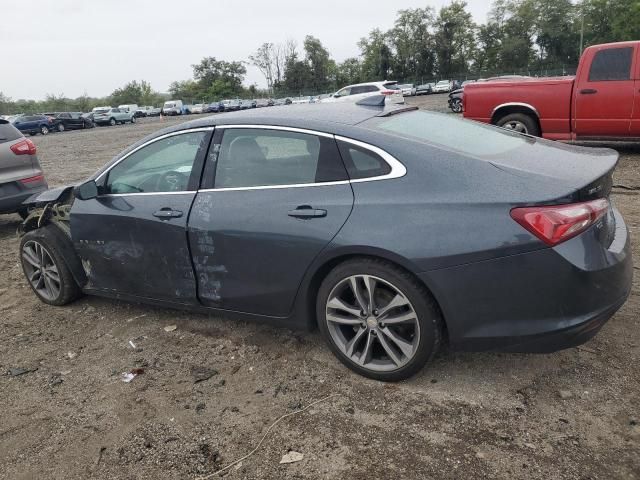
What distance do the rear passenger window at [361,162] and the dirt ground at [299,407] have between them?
3.93ft

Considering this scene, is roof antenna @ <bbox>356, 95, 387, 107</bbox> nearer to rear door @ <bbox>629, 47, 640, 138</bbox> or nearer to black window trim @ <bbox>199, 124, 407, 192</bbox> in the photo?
black window trim @ <bbox>199, 124, 407, 192</bbox>

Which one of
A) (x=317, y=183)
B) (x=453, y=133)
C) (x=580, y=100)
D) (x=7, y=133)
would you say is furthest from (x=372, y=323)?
(x=580, y=100)

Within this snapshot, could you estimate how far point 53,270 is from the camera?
4406 mm

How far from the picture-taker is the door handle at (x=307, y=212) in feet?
9.66

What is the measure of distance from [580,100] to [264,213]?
762 centimetres

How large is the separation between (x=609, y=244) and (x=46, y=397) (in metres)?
3.34

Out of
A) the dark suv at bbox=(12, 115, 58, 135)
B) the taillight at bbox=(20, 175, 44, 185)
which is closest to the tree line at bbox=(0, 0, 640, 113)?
the dark suv at bbox=(12, 115, 58, 135)

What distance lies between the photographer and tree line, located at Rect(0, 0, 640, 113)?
226ft

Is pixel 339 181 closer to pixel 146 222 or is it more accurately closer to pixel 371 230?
pixel 371 230

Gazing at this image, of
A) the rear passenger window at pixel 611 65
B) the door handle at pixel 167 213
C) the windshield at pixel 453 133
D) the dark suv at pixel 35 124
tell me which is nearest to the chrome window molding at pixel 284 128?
the windshield at pixel 453 133

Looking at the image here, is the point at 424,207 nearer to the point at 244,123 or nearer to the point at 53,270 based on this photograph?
the point at 244,123

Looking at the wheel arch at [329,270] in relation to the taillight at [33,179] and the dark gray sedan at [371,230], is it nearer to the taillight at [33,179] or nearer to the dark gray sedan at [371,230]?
the dark gray sedan at [371,230]

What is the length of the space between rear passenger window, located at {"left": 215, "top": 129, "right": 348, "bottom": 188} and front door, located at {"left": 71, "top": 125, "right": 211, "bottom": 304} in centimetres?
21

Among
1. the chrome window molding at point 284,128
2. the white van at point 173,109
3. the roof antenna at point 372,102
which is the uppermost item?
the roof antenna at point 372,102
